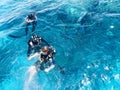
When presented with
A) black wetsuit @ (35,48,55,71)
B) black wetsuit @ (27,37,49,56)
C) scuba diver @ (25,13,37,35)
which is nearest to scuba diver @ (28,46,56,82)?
black wetsuit @ (35,48,55,71)

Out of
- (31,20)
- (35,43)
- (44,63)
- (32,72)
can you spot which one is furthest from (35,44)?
(31,20)

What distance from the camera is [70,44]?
13406mm

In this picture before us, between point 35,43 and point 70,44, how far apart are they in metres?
2.01

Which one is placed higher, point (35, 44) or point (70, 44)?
point (35, 44)

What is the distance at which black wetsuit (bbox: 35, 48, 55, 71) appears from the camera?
37.9 ft

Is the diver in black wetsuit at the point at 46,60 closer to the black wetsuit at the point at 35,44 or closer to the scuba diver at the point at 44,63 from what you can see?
the scuba diver at the point at 44,63

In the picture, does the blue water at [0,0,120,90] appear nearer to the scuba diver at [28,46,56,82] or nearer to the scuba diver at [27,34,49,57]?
the scuba diver at [28,46,56,82]

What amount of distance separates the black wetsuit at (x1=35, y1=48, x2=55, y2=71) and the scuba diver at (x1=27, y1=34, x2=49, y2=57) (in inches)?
39.0

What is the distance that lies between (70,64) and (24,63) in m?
2.52

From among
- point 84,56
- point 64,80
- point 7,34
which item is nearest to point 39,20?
point 7,34

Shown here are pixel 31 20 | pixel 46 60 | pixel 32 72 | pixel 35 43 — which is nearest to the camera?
pixel 46 60

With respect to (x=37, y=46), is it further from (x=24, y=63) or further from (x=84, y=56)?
(x=84, y=56)

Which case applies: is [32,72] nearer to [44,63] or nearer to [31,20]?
[44,63]

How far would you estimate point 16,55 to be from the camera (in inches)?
526
